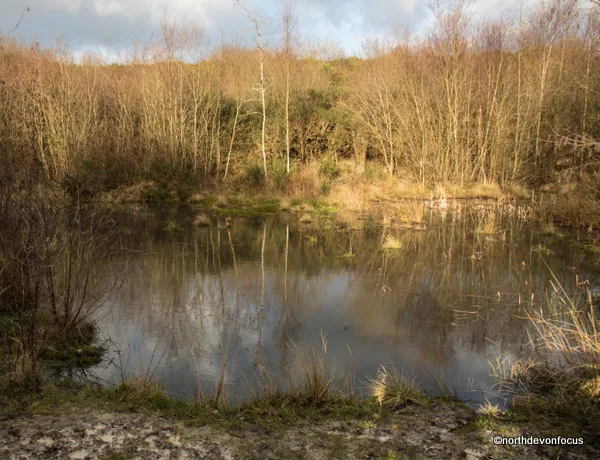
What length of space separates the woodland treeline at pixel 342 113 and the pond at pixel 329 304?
8.89 metres

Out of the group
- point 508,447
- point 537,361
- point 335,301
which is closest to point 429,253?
point 335,301

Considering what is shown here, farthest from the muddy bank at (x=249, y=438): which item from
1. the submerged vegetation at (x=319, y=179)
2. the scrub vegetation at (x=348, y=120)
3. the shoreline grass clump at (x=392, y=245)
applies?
the scrub vegetation at (x=348, y=120)

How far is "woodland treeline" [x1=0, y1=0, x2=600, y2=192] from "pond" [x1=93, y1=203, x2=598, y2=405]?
8.89m

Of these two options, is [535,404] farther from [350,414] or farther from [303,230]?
[303,230]

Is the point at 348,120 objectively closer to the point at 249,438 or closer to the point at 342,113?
the point at 342,113

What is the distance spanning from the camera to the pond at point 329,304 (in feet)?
18.1

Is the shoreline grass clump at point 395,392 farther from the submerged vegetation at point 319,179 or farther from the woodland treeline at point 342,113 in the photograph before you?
the woodland treeline at point 342,113

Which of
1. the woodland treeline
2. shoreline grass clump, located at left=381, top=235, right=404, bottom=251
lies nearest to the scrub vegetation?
the woodland treeline

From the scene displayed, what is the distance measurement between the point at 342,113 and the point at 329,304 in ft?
66.4

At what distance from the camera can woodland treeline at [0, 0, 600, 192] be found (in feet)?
69.2

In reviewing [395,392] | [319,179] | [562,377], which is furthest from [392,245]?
[319,179]

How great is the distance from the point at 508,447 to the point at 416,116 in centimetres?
2121

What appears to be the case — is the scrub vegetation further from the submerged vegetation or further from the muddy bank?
the muddy bank

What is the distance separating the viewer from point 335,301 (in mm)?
8156
